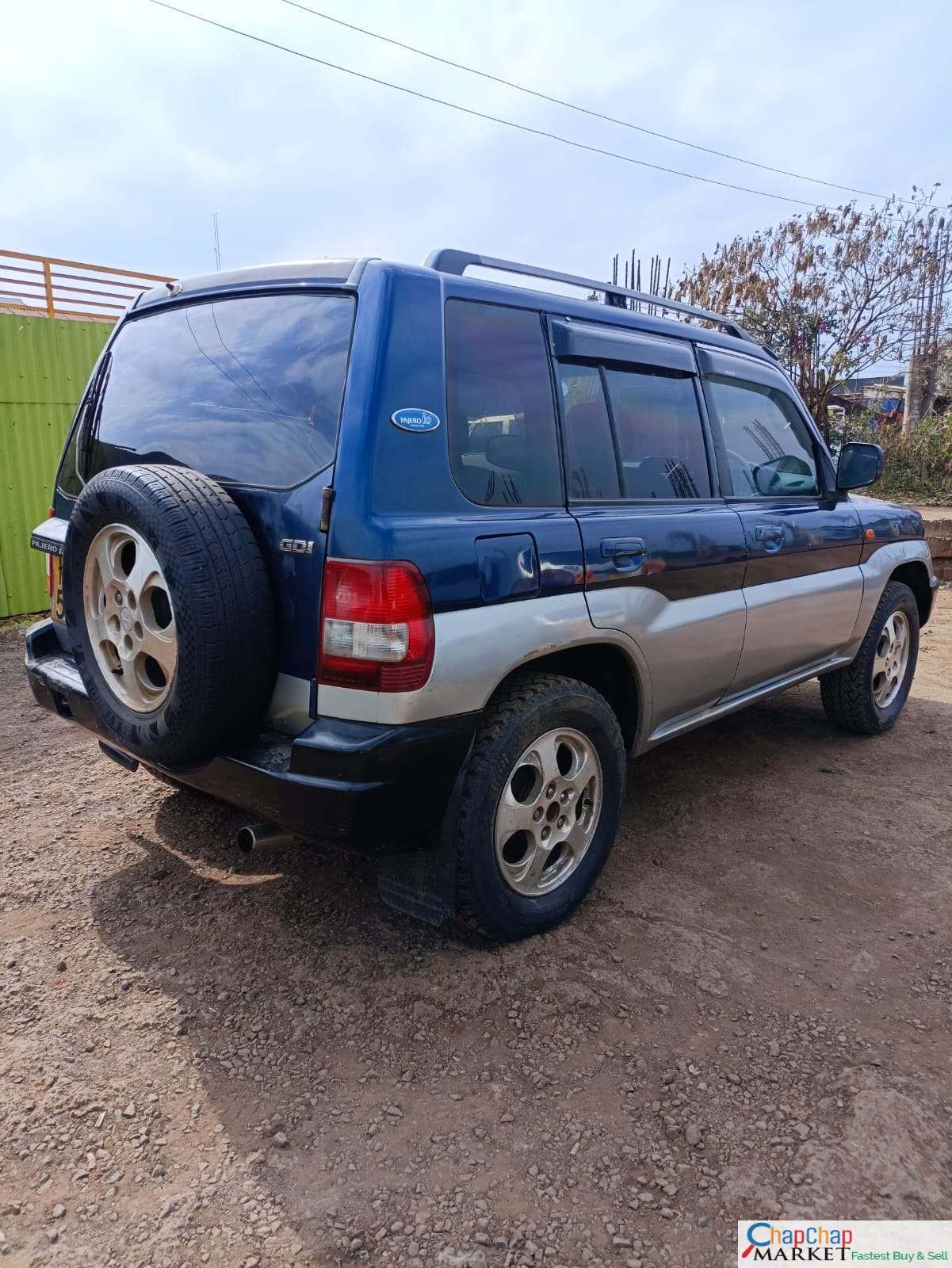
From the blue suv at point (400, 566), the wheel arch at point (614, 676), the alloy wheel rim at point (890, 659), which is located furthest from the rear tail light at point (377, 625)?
the alloy wheel rim at point (890, 659)

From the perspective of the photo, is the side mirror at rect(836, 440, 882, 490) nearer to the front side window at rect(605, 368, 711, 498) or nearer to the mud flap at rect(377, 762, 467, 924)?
the front side window at rect(605, 368, 711, 498)

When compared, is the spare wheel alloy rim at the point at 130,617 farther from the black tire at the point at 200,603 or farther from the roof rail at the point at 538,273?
the roof rail at the point at 538,273

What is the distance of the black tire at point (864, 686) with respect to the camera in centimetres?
450

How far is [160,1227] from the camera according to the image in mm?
1718

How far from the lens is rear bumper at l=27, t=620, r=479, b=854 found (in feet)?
6.79

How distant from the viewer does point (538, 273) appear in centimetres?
290

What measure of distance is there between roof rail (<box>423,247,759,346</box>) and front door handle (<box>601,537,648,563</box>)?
35.9 inches

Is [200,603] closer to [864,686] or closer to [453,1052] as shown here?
[453,1052]

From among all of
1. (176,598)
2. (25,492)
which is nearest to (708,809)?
(176,598)

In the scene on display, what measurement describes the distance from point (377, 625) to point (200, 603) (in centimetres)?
43

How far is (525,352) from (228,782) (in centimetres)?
154

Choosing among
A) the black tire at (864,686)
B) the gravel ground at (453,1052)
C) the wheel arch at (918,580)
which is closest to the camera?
the gravel ground at (453,1052)

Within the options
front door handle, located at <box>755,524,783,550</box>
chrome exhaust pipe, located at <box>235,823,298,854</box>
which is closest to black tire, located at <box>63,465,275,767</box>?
chrome exhaust pipe, located at <box>235,823,298,854</box>

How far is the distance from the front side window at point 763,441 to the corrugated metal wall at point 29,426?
6.68 metres
